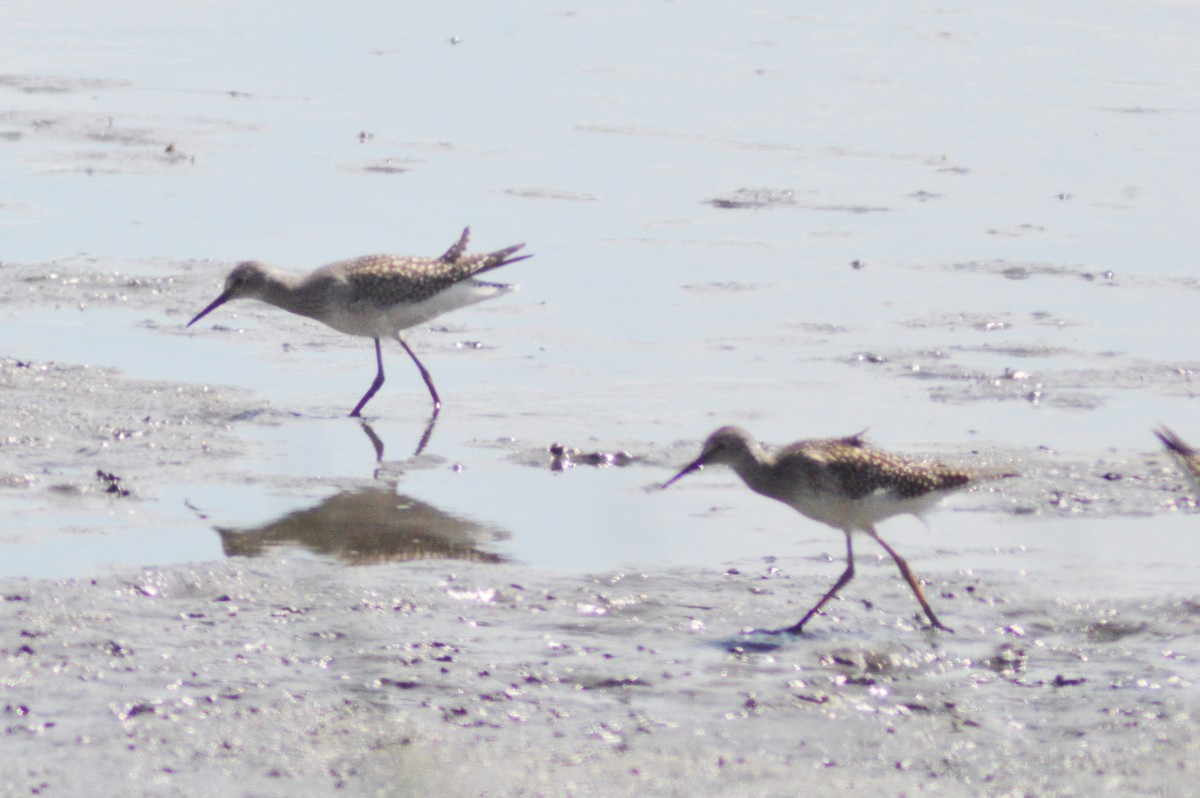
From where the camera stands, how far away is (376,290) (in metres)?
10.4

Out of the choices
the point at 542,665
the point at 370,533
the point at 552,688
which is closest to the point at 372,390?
the point at 370,533

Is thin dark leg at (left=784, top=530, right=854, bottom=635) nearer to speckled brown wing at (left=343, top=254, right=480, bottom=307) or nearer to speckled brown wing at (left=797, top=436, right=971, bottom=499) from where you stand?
speckled brown wing at (left=797, top=436, right=971, bottom=499)

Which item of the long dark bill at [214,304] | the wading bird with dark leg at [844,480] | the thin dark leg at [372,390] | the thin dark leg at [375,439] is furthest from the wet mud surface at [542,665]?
the long dark bill at [214,304]

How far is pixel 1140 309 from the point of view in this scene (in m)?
11.9

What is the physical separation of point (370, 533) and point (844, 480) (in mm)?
2078

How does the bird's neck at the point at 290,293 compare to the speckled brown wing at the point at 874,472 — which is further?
the bird's neck at the point at 290,293

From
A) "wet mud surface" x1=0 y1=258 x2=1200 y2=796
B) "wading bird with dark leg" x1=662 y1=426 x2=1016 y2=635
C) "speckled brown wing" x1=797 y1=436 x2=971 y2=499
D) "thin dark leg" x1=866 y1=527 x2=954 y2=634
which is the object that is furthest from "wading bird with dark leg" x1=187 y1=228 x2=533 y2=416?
"thin dark leg" x1=866 y1=527 x2=954 y2=634

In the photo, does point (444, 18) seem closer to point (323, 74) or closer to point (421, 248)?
point (323, 74)

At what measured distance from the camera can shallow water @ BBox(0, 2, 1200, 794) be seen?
611 centimetres

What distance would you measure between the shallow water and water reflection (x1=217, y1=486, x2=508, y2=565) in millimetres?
29

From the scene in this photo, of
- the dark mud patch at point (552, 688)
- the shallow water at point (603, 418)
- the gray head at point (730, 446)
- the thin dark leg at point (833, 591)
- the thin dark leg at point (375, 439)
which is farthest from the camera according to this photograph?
the thin dark leg at point (375, 439)

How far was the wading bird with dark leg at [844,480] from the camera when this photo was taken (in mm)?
7180

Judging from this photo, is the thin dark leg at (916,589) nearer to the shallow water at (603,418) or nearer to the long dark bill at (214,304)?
the shallow water at (603,418)

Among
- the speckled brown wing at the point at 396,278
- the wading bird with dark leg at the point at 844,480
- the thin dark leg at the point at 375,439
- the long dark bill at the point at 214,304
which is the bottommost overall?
the thin dark leg at the point at 375,439
